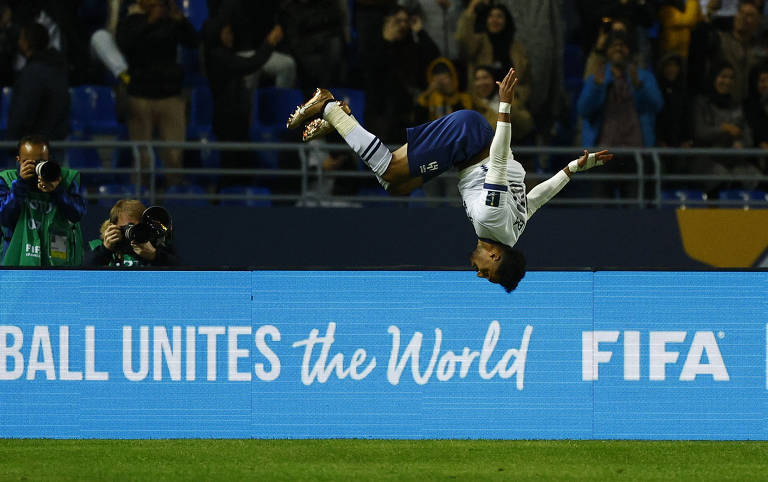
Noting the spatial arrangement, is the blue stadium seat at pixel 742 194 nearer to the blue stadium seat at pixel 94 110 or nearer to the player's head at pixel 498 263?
the player's head at pixel 498 263

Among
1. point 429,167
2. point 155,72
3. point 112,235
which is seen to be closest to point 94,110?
point 155,72

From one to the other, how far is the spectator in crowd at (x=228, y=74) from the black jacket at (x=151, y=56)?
0.37m

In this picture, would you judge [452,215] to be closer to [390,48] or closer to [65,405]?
[390,48]

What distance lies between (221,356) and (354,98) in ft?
20.2

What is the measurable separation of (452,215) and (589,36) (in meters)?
3.24

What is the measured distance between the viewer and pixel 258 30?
15375mm

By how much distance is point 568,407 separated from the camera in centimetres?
1039

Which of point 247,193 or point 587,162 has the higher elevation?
point 587,162

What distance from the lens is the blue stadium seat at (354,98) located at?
15852 mm

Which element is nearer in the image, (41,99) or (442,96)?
(41,99)

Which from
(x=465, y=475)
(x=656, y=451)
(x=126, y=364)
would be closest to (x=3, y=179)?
(x=126, y=364)

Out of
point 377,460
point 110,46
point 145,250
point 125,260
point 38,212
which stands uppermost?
point 110,46

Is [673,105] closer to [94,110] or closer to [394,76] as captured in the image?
[394,76]

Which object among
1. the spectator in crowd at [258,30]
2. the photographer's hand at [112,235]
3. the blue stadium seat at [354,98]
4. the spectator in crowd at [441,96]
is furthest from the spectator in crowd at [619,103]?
the photographer's hand at [112,235]
